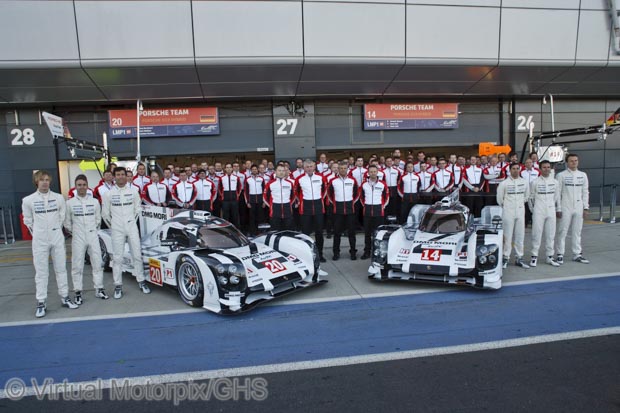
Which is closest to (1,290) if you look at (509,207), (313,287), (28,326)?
(28,326)

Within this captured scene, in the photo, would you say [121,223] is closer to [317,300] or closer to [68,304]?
[68,304]

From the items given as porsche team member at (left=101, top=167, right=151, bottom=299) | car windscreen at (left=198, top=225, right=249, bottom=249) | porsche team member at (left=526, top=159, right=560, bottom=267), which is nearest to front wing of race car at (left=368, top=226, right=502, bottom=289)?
porsche team member at (left=526, top=159, right=560, bottom=267)

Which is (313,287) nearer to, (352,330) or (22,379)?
(352,330)

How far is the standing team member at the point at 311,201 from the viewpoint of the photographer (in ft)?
23.0

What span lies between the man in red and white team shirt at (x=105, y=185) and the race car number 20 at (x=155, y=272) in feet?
9.59

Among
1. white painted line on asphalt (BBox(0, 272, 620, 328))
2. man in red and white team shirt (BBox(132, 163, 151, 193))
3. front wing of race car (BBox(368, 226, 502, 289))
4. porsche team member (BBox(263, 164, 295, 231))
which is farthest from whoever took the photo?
man in red and white team shirt (BBox(132, 163, 151, 193))

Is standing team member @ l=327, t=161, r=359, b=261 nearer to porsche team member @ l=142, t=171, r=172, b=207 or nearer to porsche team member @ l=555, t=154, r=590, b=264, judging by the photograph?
porsche team member @ l=555, t=154, r=590, b=264

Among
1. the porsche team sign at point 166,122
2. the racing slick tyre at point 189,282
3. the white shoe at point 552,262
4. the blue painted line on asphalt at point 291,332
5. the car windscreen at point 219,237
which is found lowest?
the blue painted line on asphalt at point 291,332

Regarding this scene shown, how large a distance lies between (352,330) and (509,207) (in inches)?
157

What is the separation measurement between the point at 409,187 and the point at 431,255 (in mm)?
3877

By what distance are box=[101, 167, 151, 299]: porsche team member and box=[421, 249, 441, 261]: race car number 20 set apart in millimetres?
3992

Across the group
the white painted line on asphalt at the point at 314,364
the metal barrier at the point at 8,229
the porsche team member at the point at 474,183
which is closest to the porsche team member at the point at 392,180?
the porsche team member at the point at 474,183

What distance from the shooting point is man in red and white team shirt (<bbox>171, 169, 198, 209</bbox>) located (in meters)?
Answer: 8.65

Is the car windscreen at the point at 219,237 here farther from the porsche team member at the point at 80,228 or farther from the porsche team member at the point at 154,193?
the porsche team member at the point at 154,193
